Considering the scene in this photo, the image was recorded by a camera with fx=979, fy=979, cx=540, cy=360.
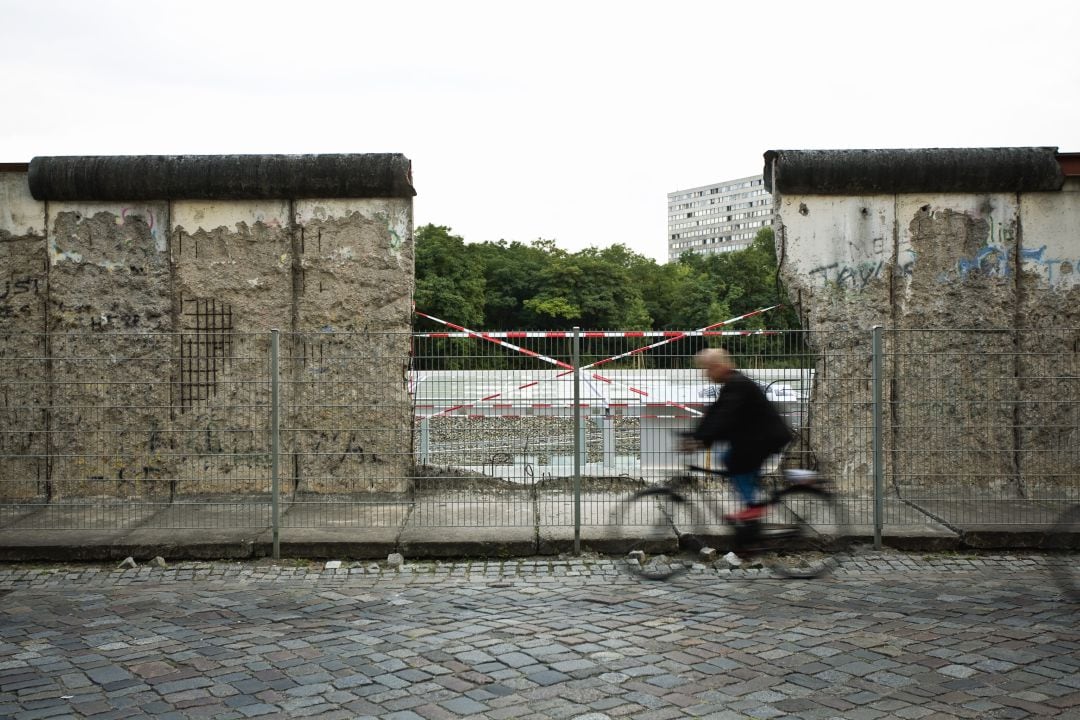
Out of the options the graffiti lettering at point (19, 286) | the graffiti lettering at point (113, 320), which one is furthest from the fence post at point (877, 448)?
the graffiti lettering at point (19, 286)

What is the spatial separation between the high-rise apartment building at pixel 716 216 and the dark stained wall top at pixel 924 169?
131m

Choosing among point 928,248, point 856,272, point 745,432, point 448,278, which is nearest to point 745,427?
point 745,432

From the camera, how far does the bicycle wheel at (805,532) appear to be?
7.36 meters

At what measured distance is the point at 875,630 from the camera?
18.7 feet

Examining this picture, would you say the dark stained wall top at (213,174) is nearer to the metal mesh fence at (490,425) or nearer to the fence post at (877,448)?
the metal mesh fence at (490,425)

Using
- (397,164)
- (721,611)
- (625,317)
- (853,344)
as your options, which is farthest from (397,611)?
(625,317)

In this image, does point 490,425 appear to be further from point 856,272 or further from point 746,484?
point 856,272

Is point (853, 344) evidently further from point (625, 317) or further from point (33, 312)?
point (625, 317)

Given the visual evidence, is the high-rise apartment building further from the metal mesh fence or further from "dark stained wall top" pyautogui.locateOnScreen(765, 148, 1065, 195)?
the metal mesh fence

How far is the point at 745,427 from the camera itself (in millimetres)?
7207

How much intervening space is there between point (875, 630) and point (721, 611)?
95 cm

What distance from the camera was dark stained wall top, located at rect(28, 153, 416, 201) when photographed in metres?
9.64

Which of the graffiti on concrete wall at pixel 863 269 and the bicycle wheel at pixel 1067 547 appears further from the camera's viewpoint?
the graffiti on concrete wall at pixel 863 269

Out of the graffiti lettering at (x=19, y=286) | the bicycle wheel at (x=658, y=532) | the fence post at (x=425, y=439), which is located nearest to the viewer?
the bicycle wheel at (x=658, y=532)
